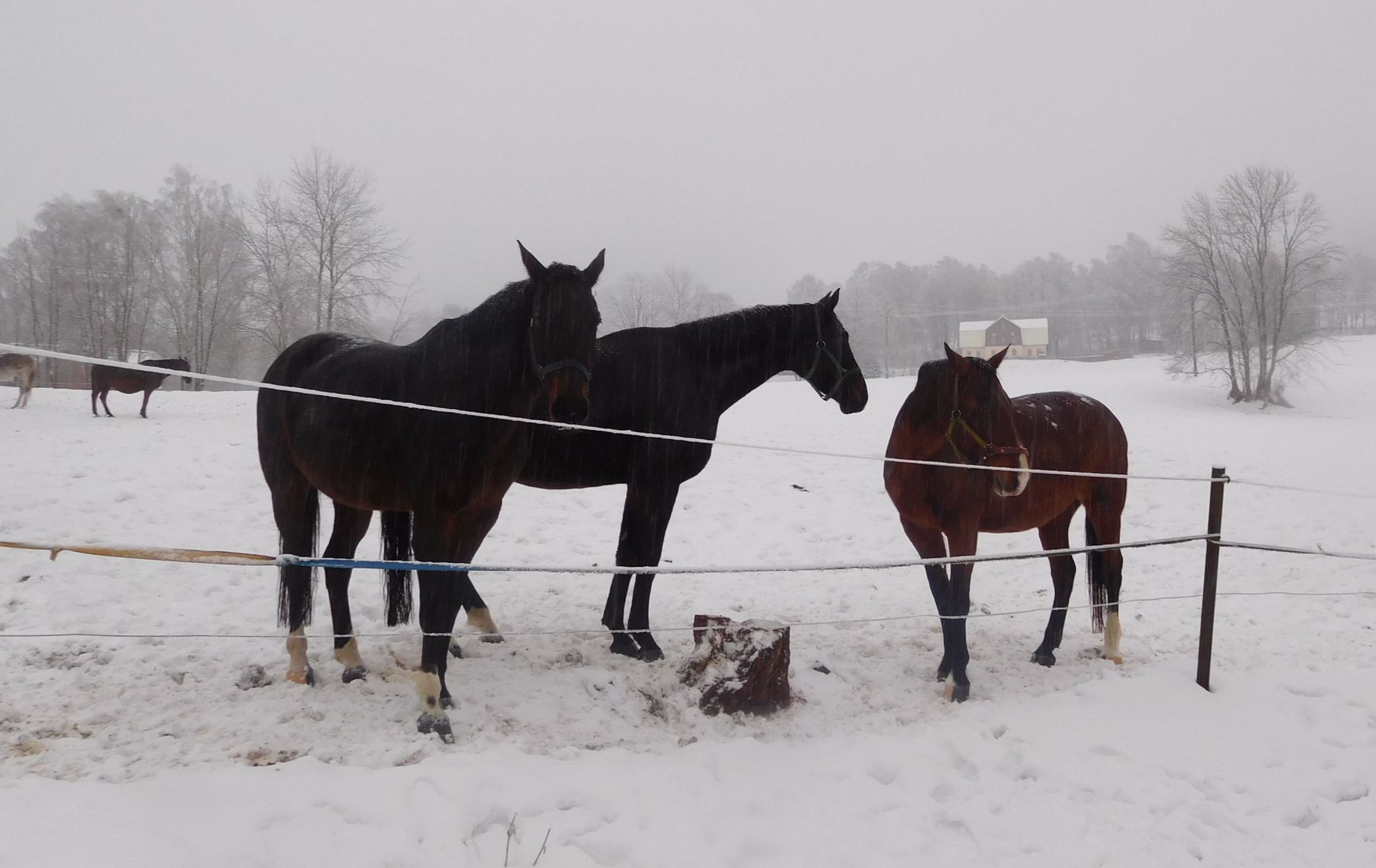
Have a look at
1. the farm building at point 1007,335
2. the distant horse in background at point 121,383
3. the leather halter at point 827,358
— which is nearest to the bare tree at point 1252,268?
the farm building at point 1007,335

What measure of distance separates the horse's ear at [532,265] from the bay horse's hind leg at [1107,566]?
402 cm

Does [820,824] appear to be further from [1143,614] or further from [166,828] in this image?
[1143,614]

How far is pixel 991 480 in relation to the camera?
395 cm

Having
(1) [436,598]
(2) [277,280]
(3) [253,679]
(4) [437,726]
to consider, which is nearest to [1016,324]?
(2) [277,280]

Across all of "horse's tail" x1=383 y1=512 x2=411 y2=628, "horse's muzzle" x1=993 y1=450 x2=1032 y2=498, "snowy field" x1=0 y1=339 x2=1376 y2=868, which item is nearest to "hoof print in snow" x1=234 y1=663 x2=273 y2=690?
"snowy field" x1=0 y1=339 x2=1376 y2=868

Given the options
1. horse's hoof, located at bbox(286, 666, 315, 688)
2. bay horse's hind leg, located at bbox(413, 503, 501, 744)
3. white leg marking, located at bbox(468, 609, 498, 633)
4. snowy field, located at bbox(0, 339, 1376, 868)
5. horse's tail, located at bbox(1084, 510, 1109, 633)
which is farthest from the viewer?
horse's tail, located at bbox(1084, 510, 1109, 633)

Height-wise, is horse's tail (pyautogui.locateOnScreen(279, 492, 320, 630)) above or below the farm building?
below

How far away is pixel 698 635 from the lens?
4.05 meters


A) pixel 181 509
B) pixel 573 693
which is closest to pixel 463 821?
pixel 573 693

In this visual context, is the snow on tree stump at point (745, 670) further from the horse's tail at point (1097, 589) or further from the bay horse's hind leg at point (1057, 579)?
the horse's tail at point (1097, 589)

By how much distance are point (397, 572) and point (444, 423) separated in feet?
4.03

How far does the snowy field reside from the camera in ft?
8.15

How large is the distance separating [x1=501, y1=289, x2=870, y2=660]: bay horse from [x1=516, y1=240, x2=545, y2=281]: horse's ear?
108cm

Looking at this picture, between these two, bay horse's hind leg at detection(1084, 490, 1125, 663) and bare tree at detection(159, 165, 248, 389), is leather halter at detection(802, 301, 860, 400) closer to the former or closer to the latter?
bay horse's hind leg at detection(1084, 490, 1125, 663)
